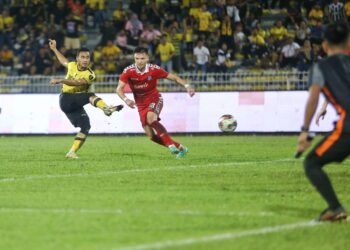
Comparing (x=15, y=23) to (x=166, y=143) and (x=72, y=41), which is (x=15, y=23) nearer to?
(x=72, y=41)

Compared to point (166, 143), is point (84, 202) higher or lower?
higher

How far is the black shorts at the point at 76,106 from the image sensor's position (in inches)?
791

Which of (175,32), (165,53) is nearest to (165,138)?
(165,53)

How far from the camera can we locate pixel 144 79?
1962 cm

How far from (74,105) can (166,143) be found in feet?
7.90

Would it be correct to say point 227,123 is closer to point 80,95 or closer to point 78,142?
point 80,95

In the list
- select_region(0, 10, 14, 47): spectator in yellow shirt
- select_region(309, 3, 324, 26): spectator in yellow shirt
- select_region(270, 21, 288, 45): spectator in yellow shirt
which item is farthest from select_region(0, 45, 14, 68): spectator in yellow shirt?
select_region(309, 3, 324, 26): spectator in yellow shirt

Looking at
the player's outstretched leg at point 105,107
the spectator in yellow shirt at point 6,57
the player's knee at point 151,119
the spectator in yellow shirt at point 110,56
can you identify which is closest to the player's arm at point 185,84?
the player's knee at point 151,119

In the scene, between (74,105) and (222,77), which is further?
(222,77)

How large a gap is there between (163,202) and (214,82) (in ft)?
57.9

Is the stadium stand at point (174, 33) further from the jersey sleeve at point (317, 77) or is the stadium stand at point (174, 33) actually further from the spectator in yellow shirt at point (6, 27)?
the jersey sleeve at point (317, 77)

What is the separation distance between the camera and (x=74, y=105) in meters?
20.1

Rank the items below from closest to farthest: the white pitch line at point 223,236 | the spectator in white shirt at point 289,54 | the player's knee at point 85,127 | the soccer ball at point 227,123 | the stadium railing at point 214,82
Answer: the white pitch line at point 223,236 < the player's knee at point 85,127 < the soccer ball at point 227,123 < the stadium railing at point 214,82 < the spectator in white shirt at point 289,54

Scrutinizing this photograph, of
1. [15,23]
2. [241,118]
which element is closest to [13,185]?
[241,118]
